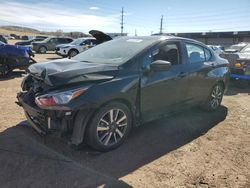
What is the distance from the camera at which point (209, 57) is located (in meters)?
6.06

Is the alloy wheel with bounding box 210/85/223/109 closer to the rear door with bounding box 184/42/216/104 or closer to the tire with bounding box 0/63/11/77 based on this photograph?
the rear door with bounding box 184/42/216/104

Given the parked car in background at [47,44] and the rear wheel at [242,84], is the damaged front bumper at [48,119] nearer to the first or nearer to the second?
the rear wheel at [242,84]

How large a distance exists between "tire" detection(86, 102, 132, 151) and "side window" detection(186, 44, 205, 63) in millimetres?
1928

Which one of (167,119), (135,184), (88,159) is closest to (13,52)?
(167,119)

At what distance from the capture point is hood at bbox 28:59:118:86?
3691 mm

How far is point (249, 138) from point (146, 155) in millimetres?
2077

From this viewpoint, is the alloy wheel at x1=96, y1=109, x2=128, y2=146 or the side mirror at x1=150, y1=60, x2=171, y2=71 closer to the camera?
the alloy wheel at x1=96, y1=109, x2=128, y2=146

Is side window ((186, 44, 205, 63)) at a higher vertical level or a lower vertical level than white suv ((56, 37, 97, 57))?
higher

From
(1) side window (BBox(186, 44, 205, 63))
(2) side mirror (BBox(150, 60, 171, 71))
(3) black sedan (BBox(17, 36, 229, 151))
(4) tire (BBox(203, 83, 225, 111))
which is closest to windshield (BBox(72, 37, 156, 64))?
(3) black sedan (BBox(17, 36, 229, 151))

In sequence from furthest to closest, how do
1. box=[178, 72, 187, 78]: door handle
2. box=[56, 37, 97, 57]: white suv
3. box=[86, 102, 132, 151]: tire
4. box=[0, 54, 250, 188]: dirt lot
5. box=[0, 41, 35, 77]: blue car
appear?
1. box=[56, 37, 97, 57]: white suv
2. box=[0, 41, 35, 77]: blue car
3. box=[178, 72, 187, 78]: door handle
4. box=[86, 102, 132, 151]: tire
5. box=[0, 54, 250, 188]: dirt lot

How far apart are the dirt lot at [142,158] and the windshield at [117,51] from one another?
1.37 m

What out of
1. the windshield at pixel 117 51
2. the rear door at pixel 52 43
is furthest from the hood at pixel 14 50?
the rear door at pixel 52 43

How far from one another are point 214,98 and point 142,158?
3.05 meters

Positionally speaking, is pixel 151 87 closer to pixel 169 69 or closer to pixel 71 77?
pixel 169 69
